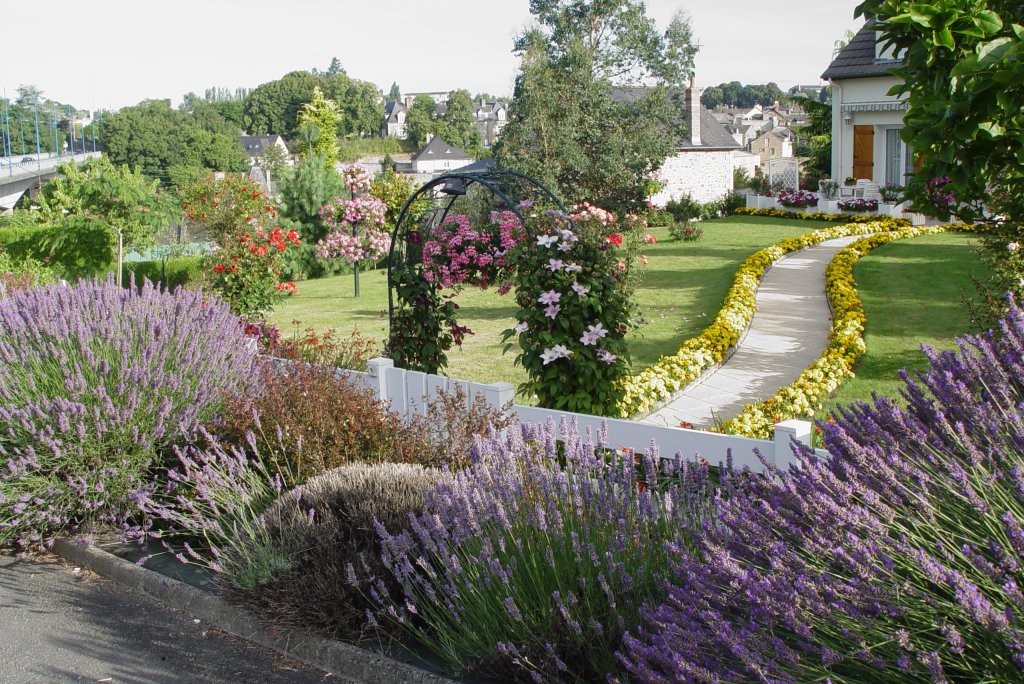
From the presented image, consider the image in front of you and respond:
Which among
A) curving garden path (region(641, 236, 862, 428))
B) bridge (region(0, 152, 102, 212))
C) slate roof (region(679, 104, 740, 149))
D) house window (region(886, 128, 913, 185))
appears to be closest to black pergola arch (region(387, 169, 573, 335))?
curving garden path (region(641, 236, 862, 428))

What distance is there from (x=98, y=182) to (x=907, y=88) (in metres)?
15.3

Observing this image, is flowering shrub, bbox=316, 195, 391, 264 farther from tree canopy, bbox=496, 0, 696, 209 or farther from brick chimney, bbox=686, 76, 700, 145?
brick chimney, bbox=686, 76, 700, 145

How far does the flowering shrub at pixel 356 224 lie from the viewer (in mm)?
20438

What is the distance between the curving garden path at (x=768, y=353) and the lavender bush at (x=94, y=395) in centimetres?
378

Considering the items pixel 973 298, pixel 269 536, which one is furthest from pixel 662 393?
pixel 973 298

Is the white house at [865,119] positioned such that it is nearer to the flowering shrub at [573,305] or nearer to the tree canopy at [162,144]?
the flowering shrub at [573,305]

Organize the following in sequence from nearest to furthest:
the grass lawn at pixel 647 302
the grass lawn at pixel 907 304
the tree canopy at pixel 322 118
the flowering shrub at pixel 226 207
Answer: the grass lawn at pixel 907 304
the grass lawn at pixel 647 302
the flowering shrub at pixel 226 207
the tree canopy at pixel 322 118

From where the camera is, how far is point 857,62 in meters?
26.2

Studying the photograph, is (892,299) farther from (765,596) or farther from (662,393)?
(765,596)

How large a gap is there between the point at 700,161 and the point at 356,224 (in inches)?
932

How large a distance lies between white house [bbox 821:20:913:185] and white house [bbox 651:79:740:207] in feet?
40.4

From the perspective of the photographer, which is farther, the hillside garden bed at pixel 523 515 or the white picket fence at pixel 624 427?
the white picket fence at pixel 624 427

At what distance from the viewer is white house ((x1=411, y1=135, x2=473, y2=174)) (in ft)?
326

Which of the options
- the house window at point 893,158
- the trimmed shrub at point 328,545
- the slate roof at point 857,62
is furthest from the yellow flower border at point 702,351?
the slate roof at point 857,62
